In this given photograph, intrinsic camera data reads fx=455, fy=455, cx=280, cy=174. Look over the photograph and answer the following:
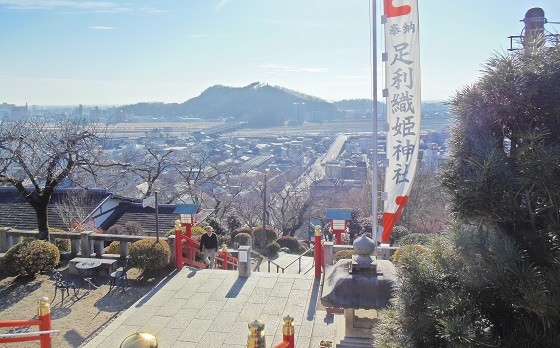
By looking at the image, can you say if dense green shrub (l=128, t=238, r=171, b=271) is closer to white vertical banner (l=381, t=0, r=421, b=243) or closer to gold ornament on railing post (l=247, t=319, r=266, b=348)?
white vertical banner (l=381, t=0, r=421, b=243)

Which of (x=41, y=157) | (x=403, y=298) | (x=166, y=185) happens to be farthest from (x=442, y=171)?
(x=166, y=185)

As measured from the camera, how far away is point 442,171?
3613 mm

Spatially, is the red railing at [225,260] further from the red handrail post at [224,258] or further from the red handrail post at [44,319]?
the red handrail post at [44,319]

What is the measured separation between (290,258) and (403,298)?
17528mm

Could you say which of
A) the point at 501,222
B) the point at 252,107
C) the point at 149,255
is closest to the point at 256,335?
the point at 501,222

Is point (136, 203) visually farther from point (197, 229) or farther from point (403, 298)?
point (403, 298)

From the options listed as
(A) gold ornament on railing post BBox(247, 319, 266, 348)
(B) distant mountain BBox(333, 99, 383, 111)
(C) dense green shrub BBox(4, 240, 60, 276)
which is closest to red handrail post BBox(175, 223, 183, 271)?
(C) dense green shrub BBox(4, 240, 60, 276)

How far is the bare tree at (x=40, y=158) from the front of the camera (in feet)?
41.4

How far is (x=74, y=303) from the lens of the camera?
10.4 metres

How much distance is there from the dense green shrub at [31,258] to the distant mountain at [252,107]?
12444 cm

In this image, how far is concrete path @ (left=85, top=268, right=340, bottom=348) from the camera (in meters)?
8.52

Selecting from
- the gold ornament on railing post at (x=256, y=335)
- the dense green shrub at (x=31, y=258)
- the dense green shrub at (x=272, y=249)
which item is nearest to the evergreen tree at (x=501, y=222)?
the gold ornament on railing post at (x=256, y=335)

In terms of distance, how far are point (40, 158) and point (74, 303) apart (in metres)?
4.90

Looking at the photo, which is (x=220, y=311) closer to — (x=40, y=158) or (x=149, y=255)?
(x=149, y=255)
